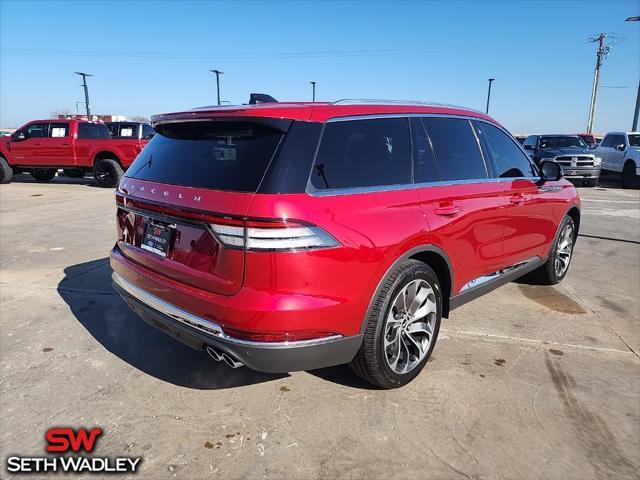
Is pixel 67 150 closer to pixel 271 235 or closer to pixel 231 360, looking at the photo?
pixel 231 360

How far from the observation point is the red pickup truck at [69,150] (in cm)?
1417

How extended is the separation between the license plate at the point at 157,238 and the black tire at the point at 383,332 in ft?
4.07

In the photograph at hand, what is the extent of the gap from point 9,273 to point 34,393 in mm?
3051

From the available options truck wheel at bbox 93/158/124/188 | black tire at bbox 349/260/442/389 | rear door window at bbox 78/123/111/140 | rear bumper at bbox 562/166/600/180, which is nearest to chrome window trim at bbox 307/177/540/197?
black tire at bbox 349/260/442/389

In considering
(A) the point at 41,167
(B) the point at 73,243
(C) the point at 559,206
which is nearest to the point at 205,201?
(C) the point at 559,206

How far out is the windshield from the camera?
17525mm

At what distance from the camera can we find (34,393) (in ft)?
9.48

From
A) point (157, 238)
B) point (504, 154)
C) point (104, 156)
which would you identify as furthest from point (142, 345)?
point (104, 156)

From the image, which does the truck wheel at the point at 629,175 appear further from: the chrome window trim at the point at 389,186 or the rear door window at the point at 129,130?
the rear door window at the point at 129,130

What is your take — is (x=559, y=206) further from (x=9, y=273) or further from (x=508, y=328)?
(x=9, y=273)

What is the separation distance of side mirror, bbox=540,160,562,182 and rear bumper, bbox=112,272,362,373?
2969 mm

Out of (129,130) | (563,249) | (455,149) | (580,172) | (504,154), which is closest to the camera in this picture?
(455,149)

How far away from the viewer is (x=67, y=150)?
14.5 metres

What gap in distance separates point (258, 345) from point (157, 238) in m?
0.98
